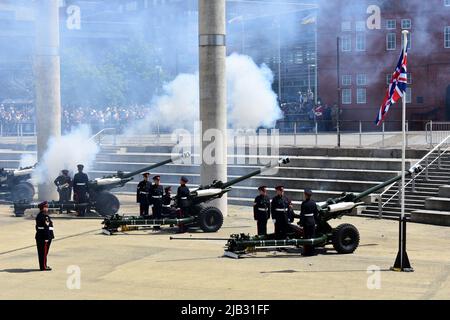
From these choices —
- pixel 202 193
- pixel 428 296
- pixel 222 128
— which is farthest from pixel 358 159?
pixel 428 296

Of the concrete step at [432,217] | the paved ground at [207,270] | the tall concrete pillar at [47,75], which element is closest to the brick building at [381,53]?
the tall concrete pillar at [47,75]

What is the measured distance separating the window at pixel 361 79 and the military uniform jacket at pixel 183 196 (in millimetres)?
19260

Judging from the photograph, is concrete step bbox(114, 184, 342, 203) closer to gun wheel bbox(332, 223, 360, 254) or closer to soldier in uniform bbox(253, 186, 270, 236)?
soldier in uniform bbox(253, 186, 270, 236)

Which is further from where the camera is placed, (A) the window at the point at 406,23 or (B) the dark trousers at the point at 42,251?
(A) the window at the point at 406,23

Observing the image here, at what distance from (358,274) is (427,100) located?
25752mm

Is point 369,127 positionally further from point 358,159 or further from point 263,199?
point 263,199

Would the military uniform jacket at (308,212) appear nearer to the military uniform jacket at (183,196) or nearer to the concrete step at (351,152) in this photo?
the military uniform jacket at (183,196)

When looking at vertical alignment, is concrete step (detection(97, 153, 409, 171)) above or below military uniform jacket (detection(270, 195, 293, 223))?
above

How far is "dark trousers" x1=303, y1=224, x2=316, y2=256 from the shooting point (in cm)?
1972

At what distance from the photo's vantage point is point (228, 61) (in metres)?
42.2

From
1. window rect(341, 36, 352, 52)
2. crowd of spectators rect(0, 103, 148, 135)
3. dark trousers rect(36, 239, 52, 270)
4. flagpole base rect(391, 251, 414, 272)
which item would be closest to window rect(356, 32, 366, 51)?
window rect(341, 36, 352, 52)

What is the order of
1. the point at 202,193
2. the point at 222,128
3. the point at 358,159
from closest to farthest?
the point at 202,193, the point at 222,128, the point at 358,159

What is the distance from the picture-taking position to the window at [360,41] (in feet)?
129

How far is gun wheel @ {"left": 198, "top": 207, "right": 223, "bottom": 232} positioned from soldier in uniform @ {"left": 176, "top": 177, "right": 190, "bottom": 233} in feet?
1.44
